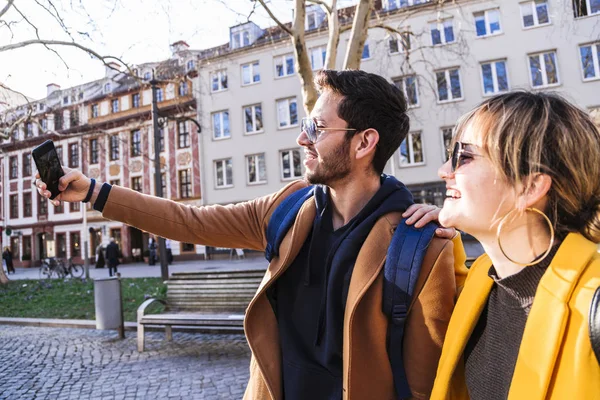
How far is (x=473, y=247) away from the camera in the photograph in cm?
2030

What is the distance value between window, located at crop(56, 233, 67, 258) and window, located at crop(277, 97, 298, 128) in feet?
70.6

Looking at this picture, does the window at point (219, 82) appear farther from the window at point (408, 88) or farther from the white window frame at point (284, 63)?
the window at point (408, 88)

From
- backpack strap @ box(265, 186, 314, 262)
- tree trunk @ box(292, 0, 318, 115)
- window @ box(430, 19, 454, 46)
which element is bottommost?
backpack strap @ box(265, 186, 314, 262)

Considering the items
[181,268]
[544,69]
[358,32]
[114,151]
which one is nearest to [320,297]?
[358,32]

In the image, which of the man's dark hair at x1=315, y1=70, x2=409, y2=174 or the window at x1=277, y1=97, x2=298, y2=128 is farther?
the window at x1=277, y1=97, x2=298, y2=128

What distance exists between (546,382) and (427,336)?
1.45 feet

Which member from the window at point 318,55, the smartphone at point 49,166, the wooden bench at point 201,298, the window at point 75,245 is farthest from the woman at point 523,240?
the window at point 75,245

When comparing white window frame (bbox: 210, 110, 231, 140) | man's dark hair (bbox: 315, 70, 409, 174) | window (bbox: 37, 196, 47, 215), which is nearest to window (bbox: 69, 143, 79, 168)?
window (bbox: 37, 196, 47, 215)

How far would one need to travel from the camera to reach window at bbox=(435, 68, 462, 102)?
23.5 metres

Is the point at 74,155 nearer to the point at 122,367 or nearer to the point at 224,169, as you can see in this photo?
the point at 224,169

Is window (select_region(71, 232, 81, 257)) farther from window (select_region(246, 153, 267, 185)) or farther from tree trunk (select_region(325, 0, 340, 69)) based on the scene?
tree trunk (select_region(325, 0, 340, 69))

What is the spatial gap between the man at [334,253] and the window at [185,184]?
29.6 metres

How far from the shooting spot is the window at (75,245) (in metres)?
35.1

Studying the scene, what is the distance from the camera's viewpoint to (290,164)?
2714cm
